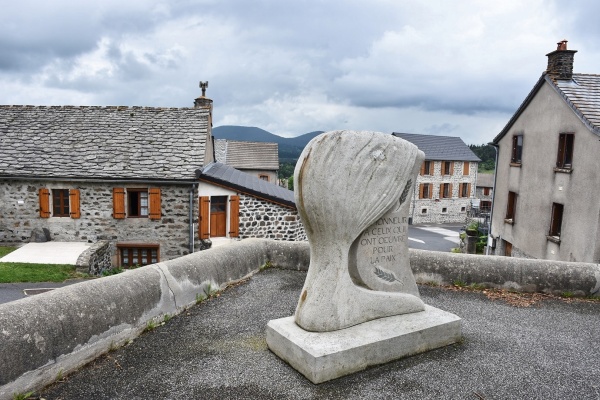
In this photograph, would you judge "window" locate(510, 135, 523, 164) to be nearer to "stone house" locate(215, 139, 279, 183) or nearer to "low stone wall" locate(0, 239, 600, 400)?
"low stone wall" locate(0, 239, 600, 400)

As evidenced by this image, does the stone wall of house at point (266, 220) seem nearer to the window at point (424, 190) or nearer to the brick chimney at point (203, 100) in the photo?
the brick chimney at point (203, 100)

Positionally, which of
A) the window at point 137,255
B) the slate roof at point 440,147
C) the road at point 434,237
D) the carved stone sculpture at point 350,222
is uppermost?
the slate roof at point 440,147

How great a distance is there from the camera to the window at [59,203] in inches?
623

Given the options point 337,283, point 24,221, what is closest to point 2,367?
point 337,283

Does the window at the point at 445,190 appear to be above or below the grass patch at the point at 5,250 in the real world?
above

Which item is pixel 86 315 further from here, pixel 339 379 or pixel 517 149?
pixel 517 149

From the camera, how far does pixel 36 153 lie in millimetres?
16438

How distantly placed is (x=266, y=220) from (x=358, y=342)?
12.7 meters

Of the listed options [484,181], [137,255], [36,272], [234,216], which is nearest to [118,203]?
[137,255]

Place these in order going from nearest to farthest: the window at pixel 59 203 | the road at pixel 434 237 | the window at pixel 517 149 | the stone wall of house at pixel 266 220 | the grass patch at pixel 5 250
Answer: the grass patch at pixel 5 250
the window at pixel 59 203
the stone wall of house at pixel 266 220
the window at pixel 517 149
the road at pixel 434 237

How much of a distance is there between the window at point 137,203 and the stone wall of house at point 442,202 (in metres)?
27.2

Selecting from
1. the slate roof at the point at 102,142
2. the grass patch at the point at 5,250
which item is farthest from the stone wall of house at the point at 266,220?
the grass patch at the point at 5,250

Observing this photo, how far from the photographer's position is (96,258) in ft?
46.2

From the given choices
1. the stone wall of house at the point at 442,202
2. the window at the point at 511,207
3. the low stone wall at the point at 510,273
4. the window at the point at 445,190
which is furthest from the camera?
the window at the point at 445,190
